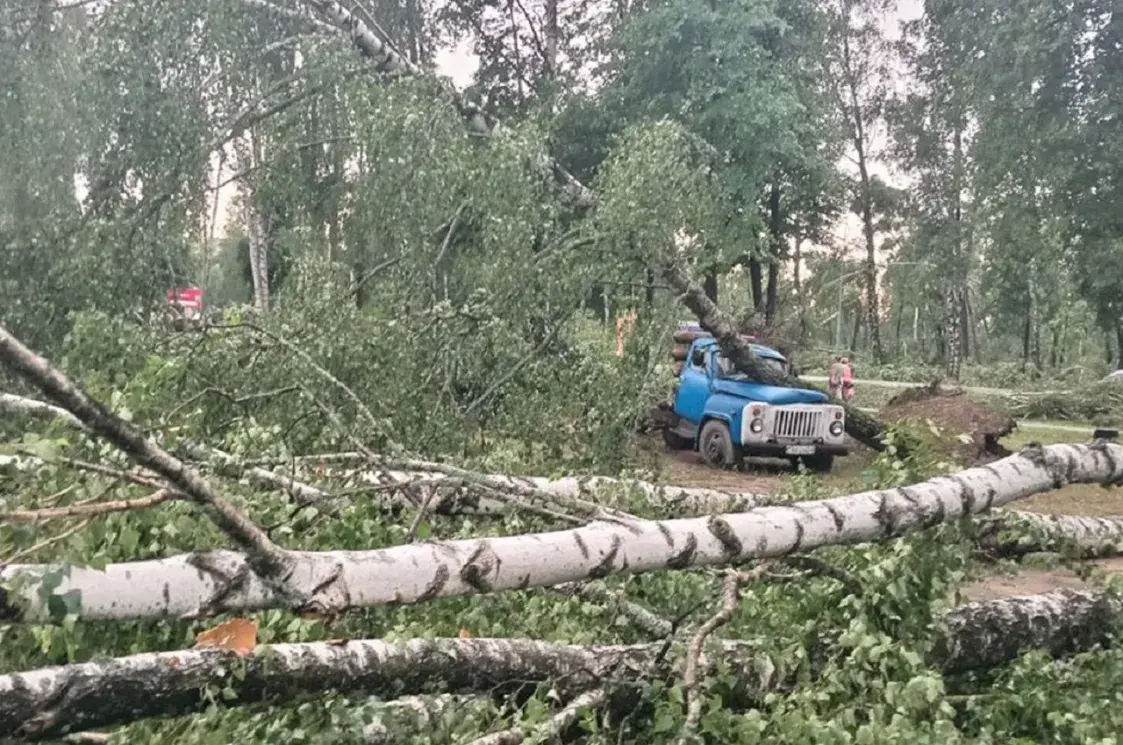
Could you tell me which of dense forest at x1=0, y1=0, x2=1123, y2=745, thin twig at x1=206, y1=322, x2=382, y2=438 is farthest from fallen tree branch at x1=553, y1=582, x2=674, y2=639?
thin twig at x1=206, y1=322, x2=382, y2=438

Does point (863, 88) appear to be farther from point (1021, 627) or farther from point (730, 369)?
point (1021, 627)

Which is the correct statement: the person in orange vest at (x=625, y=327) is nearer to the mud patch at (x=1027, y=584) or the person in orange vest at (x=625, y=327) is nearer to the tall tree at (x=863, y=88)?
the mud patch at (x=1027, y=584)

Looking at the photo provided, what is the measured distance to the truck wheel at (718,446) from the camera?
10742mm

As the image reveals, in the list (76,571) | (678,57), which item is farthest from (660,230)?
(678,57)

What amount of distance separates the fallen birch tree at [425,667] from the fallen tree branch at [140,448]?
349 mm

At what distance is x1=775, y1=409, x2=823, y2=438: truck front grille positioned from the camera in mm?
10523

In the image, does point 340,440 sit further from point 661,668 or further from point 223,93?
point 223,93

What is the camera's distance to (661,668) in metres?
3.23

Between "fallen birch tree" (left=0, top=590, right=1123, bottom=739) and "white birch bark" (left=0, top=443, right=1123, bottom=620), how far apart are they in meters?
0.26

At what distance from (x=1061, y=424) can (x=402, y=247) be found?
523 inches

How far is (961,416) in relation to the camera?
37.3 ft

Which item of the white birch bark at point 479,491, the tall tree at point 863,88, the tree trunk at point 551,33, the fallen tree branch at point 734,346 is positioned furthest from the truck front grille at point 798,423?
the tall tree at point 863,88

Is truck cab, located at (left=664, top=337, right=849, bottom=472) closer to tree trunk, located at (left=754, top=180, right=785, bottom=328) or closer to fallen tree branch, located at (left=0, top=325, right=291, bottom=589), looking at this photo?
fallen tree branch, located at (left=0, top=325, right=291, bottom=589)

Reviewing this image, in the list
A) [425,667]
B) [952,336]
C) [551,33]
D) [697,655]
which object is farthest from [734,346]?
[952,336]
